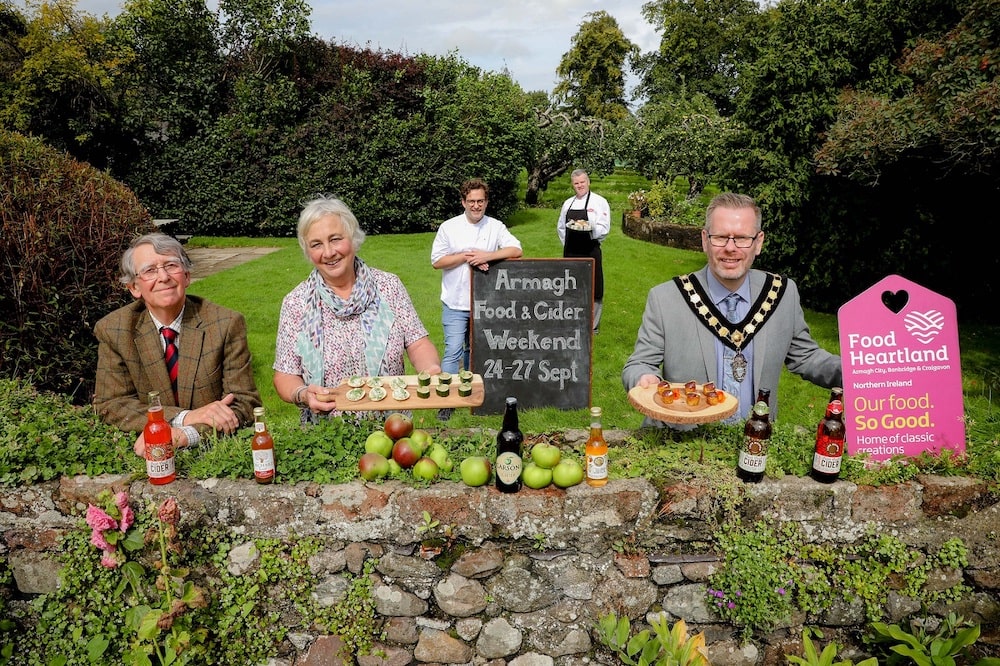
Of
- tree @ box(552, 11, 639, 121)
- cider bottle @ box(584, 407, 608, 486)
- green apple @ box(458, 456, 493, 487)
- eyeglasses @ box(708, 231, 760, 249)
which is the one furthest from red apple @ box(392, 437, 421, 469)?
tree @ box(552, 11, 639, 121)

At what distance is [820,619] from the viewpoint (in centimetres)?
265

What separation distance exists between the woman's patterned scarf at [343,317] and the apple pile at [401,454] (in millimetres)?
691

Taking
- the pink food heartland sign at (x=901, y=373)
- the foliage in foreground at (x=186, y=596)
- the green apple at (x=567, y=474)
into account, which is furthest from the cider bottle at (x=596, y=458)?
the pink food heartland sign at (x=901, y=373)

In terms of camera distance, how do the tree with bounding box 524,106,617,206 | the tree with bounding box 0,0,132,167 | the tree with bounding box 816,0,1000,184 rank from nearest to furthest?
1. the tree with bounding box 816,0,1000,184
2. the tree with bounding box 0,0,132,167
3. the tree with bounding box 524,106,617,206

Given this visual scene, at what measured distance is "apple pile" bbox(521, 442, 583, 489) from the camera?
8.32 feet

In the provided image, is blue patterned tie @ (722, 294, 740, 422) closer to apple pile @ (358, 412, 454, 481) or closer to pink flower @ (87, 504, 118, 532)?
apple pile @ (358, 412, 454, 481)

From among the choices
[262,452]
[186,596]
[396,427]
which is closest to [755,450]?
[396,427]

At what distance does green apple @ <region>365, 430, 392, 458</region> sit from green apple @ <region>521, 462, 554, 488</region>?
2.03 ft

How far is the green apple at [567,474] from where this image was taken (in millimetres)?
2529

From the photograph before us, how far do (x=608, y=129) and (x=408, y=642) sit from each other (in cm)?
2034

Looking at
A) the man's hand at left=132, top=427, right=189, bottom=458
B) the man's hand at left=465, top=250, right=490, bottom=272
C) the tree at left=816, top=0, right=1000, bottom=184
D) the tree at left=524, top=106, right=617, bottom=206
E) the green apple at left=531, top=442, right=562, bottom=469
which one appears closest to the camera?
the green apple at left=531, top=442, right=562, bottom=469

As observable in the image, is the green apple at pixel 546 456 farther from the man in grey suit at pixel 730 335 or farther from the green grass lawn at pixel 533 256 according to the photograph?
the green grass lawn at pixel 533 256

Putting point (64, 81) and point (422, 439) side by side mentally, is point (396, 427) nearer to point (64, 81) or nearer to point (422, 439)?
point (422, 439)

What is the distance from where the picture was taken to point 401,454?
2625mm
